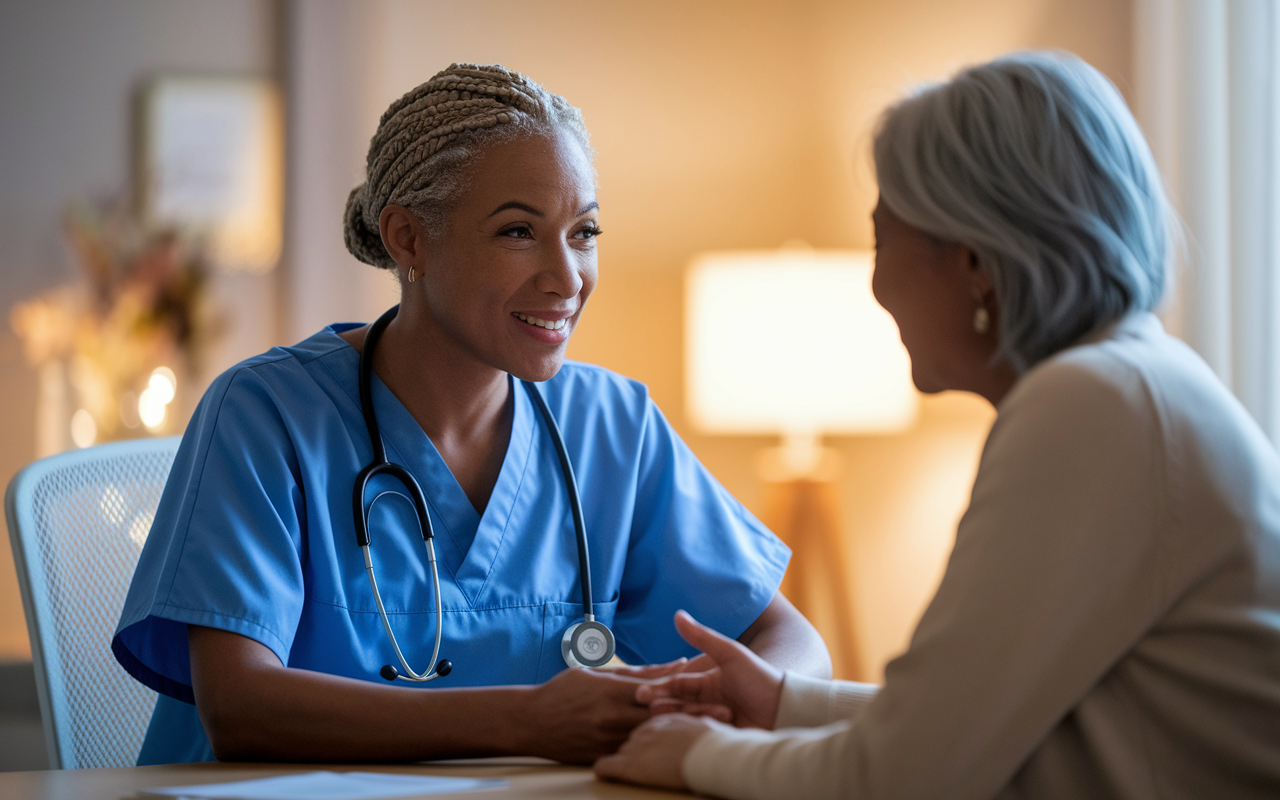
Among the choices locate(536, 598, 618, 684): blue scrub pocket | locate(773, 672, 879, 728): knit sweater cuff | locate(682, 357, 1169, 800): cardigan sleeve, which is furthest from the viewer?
locate(536, 598, 618, 684): blue scrub pocket

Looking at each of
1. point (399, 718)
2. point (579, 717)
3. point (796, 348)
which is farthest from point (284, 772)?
point (796, 348)

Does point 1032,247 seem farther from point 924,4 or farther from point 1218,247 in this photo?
point 924,4

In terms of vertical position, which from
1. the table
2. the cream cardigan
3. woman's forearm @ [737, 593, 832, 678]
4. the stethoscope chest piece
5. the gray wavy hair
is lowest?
woman's forearm @ [737, 593, 832, 678]

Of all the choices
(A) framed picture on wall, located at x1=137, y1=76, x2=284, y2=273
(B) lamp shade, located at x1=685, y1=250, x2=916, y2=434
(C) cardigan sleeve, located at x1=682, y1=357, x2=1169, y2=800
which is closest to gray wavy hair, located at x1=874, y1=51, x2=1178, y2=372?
(C) cardigan sleeve, located at x1=682, y1=357, x2=1169, y2=800

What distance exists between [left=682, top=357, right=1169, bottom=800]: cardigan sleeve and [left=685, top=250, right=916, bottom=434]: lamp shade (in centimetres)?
191

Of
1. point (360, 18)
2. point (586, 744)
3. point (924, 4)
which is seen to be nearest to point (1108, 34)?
point (924, 4)

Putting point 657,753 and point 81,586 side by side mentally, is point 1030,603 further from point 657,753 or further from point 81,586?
point 81,586

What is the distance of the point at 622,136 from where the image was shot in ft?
10.4

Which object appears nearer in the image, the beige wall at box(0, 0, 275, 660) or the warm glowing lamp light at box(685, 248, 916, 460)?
the warm glowing lamp light at box(685, 248, 916, 460)

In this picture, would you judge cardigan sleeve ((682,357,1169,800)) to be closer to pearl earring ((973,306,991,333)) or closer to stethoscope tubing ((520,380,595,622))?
pearl earring ((973,306,991,333))

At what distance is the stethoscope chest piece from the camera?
4.15 feet

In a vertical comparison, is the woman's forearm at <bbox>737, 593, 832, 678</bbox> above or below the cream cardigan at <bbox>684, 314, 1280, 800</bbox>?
below

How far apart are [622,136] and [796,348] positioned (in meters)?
0.93

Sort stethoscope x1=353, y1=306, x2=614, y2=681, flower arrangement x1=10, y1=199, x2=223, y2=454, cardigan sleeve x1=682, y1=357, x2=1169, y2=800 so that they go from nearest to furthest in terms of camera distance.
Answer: cardigan sleeve x1=682, y1=357, x2=1169, y2=800, stethoscope x1=353, y1=306, x2=614, y2=681, flower arrangement x1=10, y1=199, x2=223, y2=454
